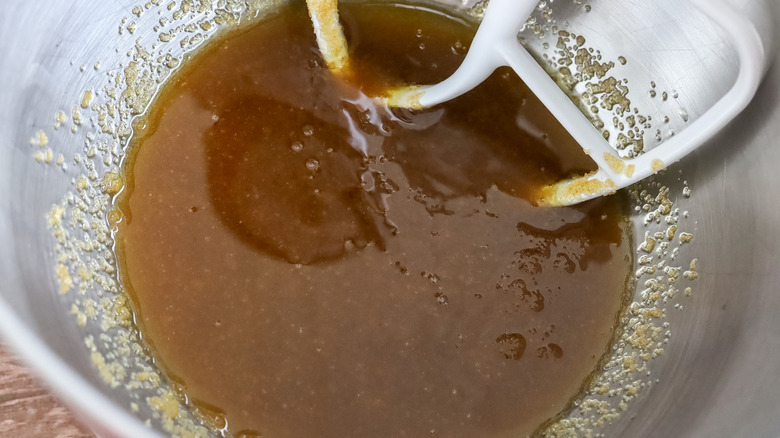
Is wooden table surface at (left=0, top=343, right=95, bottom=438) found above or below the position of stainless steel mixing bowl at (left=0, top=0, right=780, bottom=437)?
below

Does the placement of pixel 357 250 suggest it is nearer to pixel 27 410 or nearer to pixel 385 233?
pixel 385 233

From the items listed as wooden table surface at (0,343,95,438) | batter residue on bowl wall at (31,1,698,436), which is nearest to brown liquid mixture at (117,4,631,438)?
batter residue on bowl wall at (31,1,698,436)

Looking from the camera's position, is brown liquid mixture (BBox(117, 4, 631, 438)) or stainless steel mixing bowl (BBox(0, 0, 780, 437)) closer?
stainless steel mixing bowl (BBox(0, 0, 780, 437))

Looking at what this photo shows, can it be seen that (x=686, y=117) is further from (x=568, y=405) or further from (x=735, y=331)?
(x=568, y=405)

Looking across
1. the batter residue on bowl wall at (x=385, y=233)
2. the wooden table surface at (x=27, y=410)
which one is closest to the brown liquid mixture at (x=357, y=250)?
the batter residue on bowl wall at (x=385, y=233)

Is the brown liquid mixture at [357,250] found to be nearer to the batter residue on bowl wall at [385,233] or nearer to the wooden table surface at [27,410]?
the batter residue on bowl wall at [385,233]

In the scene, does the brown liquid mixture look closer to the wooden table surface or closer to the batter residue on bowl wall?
the batter residue on bowl wall
